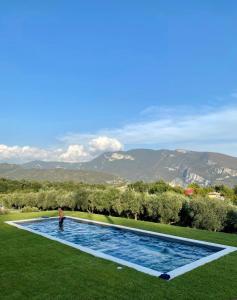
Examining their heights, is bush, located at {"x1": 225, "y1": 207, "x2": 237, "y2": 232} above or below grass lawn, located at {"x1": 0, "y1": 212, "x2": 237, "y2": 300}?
above

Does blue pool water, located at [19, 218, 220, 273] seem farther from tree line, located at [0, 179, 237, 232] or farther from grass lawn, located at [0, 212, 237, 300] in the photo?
tree line, located at [0, 179, 237, 232]

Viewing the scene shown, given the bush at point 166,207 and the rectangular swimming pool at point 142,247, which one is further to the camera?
the bush at point 166,207

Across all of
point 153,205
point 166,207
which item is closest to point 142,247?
point 166,207

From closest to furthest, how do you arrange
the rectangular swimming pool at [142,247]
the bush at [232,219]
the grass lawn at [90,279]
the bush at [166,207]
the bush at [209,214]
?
the grass lawn at [90,279] → the rectangular swimming pool at [142,247] → the bush at [232,219] → the bush at [209,214] → the bush at [166,207]

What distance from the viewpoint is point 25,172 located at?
617 ft

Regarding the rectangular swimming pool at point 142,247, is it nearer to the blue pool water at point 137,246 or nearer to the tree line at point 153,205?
the blue pool water at point 137,246

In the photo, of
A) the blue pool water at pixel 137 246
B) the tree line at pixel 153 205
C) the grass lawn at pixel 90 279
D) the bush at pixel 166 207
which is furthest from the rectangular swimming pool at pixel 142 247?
the tree line at pixel 153 205

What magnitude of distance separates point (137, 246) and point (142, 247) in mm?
276

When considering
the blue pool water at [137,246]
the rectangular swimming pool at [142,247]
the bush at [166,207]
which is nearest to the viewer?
the rectangular swimming pool at [142,247]

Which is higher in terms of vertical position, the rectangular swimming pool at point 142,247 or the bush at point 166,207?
the bush at point 166,207

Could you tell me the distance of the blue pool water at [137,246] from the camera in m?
11.3

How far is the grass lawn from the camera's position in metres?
7.29

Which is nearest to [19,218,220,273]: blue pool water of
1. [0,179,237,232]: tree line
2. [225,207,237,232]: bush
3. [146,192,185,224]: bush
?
[146,192,185,224]: bush

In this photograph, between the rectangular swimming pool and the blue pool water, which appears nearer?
the rectangular swimming pool
